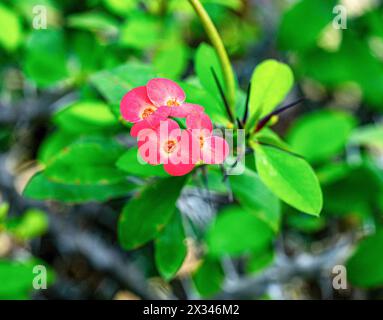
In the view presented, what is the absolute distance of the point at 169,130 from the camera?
46cm

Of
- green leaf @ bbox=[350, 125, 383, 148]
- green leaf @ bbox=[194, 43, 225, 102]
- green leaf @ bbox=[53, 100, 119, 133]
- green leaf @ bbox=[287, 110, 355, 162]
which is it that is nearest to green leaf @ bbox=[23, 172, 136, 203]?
green leaf @ bbox=[53, 100, 119, 133]

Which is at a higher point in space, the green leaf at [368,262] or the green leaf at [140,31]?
the green leaf at [140,31]

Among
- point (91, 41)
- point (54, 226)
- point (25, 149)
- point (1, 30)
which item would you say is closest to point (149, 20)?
point (91, 41)

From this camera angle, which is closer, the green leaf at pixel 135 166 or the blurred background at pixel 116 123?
the green leaf at pixel 135 166

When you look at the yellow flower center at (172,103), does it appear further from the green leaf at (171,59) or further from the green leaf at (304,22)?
the green leaf at (304,22)

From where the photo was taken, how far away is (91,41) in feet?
3.47

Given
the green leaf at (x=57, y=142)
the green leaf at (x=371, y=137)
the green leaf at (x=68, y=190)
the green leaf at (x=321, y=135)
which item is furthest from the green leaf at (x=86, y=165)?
the green leaf at (x=371, y=137)

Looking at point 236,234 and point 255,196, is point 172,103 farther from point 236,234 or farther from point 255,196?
point 236,234

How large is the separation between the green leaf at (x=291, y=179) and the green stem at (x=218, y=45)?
0.24 feet

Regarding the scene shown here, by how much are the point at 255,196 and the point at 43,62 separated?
59 centimetres

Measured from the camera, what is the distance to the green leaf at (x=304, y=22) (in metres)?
1.10

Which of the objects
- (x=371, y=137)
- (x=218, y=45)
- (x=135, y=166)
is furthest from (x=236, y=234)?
(x=218, y=45)
